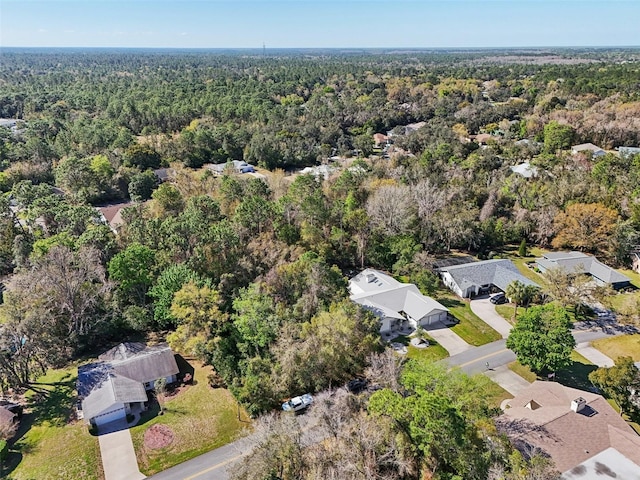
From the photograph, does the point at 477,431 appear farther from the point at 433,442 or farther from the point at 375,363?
the point at 375,363

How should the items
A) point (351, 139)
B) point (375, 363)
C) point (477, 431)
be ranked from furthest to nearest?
point (351, 139)
point (375, 363)
point (477, 431)

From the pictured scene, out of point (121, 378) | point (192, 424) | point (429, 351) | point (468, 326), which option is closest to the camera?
point (192, 424)

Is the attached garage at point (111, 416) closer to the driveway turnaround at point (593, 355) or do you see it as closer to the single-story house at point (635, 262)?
the driveway turnaround at point (593, 355)

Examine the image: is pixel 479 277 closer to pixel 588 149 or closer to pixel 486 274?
pixel 486 274

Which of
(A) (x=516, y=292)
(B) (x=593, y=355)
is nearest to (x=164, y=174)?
(A) (x=516, y=292)

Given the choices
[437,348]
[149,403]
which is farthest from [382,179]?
[149,403]

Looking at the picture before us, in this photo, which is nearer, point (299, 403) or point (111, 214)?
point (299, 403)
